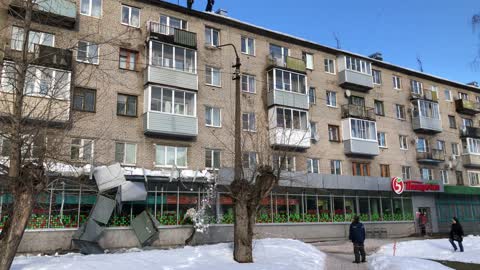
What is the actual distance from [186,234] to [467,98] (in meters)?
33.4

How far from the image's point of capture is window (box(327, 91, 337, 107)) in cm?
3173

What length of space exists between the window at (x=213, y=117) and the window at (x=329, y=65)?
1023cm

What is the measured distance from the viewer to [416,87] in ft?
125

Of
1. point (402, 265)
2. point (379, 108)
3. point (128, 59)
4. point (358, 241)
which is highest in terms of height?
point (128, 59)

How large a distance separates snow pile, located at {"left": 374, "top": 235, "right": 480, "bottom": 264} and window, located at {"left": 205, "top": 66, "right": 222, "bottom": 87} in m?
13.4

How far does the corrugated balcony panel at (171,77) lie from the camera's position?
23.6 meters

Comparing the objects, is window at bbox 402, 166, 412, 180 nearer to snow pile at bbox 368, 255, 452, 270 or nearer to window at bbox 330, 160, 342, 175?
window at bbox 330, 160, 342, 175

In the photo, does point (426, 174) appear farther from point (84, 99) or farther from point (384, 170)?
point (84, 99)

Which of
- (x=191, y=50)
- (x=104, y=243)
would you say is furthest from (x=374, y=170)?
(x=104, y=243)

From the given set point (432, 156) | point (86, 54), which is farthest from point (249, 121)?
point (432, 156)

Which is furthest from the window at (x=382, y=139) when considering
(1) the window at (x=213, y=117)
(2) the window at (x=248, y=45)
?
(1) the window at (x=213, y=117)

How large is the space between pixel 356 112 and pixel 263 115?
818cm

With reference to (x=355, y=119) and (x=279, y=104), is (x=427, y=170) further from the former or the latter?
(x=279, y=104)

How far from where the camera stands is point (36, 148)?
10.9m
